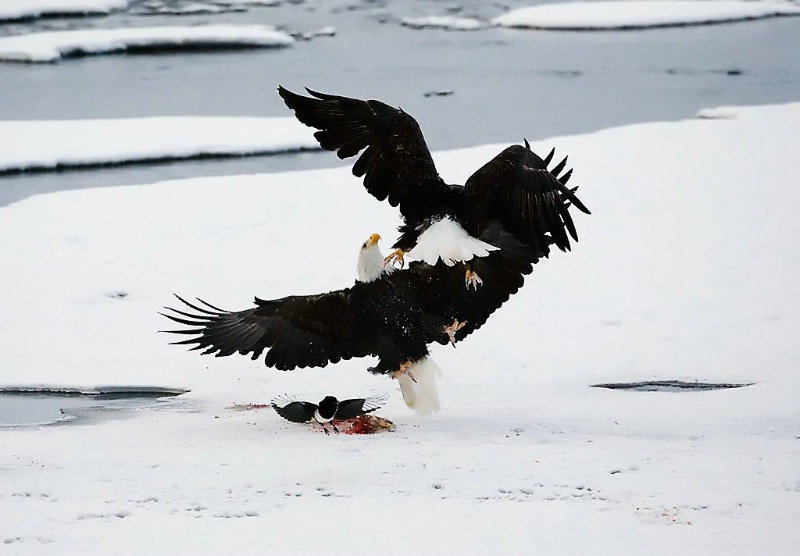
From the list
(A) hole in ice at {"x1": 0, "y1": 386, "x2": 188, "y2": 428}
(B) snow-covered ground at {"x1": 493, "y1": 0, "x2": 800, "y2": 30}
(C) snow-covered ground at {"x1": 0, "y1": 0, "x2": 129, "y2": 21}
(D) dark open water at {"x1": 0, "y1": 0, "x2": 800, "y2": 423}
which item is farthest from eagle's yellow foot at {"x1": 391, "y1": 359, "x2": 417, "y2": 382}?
(C) snow-covered ground at {"x1": 0, "y1": 0, "x2": 129, "y2": 21}

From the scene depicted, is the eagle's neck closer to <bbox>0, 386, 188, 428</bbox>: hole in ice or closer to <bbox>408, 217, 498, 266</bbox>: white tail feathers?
<bbox>408, 217, 498, 266</bbox>: white tail feathers

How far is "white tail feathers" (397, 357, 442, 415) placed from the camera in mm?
5113

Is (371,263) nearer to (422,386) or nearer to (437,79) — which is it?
(422,386)

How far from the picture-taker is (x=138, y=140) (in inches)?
446

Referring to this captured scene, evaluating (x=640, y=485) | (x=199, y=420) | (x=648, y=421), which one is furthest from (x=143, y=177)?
(x=640, y=485)

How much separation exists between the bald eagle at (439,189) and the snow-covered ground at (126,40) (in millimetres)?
11073

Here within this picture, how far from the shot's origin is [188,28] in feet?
55.3

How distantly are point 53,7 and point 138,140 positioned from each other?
8.20m

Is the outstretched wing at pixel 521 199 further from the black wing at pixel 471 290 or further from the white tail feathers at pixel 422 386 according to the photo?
the white tail feathers at pixel 422 386

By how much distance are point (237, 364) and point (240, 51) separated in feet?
34.4

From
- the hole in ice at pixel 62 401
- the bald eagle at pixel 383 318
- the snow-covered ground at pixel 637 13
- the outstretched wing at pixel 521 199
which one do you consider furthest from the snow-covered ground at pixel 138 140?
the snow-covered ground at pixel 637 13

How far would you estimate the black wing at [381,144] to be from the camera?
202 inches

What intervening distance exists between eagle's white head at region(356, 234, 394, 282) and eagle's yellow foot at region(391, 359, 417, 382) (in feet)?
1.29

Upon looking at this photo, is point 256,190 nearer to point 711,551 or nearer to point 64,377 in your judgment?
point 64,377
